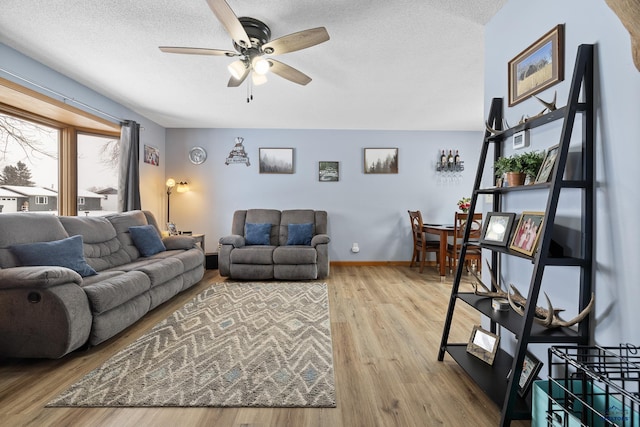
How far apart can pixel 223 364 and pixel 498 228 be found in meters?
1.94

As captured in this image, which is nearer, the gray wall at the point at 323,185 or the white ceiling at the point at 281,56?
the white ceiling at the point at 281,56

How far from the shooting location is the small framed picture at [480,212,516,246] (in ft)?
5.54

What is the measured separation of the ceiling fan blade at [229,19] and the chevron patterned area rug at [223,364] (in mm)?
2139

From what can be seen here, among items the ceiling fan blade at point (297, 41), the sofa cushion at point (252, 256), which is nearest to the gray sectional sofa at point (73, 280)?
the sofa cushion at point (252, 256)

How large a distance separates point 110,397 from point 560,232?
253 cm

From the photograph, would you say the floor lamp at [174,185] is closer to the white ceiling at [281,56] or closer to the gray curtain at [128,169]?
the gray curtain at [128,169]

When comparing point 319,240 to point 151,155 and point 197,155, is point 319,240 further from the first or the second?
point 151,155

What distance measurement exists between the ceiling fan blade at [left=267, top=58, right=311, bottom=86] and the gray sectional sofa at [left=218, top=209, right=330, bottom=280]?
7.67ft

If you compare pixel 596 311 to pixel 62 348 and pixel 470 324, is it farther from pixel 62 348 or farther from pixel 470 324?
pixel 62 348

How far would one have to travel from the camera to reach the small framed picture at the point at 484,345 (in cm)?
182

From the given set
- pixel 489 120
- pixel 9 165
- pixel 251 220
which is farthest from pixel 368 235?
pixel 9 165

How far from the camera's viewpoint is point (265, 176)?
527cm

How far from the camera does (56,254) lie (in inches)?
94.3

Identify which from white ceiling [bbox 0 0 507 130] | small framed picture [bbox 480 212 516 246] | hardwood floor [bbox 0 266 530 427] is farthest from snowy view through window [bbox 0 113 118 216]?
small framed picture [bbox 480 212 516 246]
